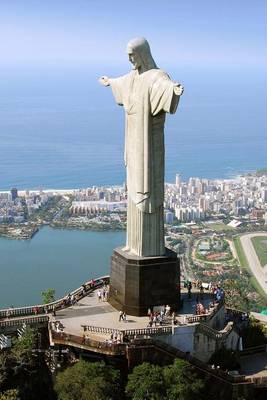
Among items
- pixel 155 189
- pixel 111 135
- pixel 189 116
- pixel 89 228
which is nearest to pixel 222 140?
pixel 111 135

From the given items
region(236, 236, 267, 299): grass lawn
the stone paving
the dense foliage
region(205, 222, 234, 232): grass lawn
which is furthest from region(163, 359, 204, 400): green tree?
region(205, 222, 234, 232): grass lawn

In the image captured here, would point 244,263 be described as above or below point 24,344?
below

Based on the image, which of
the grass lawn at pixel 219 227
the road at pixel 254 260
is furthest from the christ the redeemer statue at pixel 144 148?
the grass lawn at pixel 219 227

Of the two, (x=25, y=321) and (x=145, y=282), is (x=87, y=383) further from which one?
(x=145, y=282)

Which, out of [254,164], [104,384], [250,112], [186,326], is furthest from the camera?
[250,112]

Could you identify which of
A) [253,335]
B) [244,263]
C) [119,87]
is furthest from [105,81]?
[244,263]

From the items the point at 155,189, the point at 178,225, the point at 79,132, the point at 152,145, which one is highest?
the point at 79,132

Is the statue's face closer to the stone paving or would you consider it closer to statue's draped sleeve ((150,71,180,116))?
statue's draped sleeve ((150,71,180,116))

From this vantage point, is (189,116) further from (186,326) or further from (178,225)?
(186,326)

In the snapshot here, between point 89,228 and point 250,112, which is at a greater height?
point 250,112
